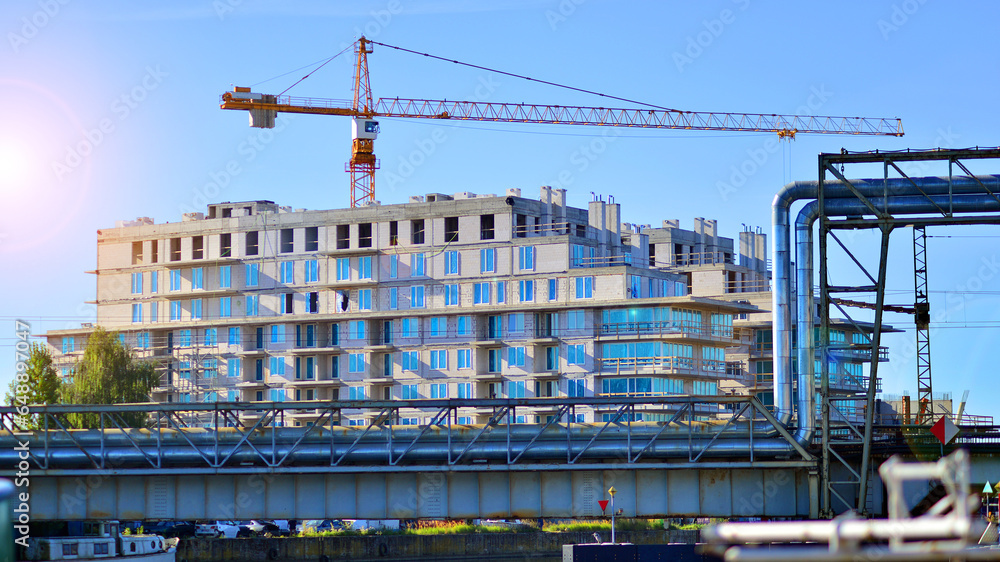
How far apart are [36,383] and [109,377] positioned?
39.9ft

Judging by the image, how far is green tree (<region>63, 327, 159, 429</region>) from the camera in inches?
4360

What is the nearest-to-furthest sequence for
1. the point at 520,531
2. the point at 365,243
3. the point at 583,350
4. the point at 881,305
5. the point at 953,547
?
the point at 953,547, the point at 881,305, the point at 520,531, the point at 583,350, the point at 365,243

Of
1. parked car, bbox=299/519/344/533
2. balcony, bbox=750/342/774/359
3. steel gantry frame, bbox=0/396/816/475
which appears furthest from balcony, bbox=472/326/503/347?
steel gantry frame, bbox=0/396/816/475

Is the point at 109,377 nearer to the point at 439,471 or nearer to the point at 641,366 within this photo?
the point at 641,366

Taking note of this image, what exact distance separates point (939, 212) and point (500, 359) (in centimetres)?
6454

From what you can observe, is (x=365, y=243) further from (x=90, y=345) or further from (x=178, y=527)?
(x=178, y=527)

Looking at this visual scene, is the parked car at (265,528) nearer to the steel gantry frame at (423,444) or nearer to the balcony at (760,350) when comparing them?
the steel gantry frame at (423,444)

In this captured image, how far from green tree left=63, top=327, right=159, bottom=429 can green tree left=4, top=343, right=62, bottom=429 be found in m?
2.22

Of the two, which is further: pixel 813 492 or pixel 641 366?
pixel 641 366

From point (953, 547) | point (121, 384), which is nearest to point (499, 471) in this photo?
point (953, 547)

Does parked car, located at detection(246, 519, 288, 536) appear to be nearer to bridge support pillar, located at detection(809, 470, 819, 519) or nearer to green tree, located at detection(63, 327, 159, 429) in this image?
green tree, located at detection(63, 327, 159, 429)

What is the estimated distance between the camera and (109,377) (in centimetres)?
11262

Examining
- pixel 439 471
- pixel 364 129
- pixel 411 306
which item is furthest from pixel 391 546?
pixel 364 129

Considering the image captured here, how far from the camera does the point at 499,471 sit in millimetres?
49688
